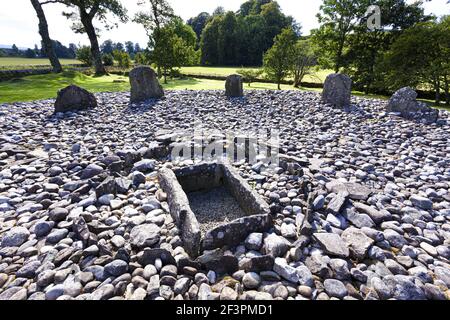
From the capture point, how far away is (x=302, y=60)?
20.1m

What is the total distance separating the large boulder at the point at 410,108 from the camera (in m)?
7.65

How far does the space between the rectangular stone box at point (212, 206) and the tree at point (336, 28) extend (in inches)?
776

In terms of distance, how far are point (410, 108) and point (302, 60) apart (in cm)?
1385

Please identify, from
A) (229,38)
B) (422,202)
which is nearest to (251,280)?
(422,202)

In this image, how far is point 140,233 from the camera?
Result: 9.07ft

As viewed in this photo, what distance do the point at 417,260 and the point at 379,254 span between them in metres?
0.40

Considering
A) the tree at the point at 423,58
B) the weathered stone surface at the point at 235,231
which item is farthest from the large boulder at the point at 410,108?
the weathered stone surface at the point at 235,231

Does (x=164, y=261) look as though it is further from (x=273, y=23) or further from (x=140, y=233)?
(x=273, y=23)

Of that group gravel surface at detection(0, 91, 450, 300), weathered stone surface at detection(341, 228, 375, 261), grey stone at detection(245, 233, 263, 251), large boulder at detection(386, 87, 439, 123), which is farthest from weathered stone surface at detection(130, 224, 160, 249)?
large boulder at detection(386, 87, 439, 123)

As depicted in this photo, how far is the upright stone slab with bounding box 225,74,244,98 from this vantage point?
11.1m

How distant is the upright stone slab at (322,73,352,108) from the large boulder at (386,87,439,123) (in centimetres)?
152

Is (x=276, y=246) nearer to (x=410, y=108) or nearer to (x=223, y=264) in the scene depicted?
(x=223, y=264)

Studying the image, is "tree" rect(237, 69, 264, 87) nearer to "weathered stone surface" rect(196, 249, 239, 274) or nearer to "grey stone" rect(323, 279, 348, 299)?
"weathered stone surface" rect(196, 249, 239, 274)
